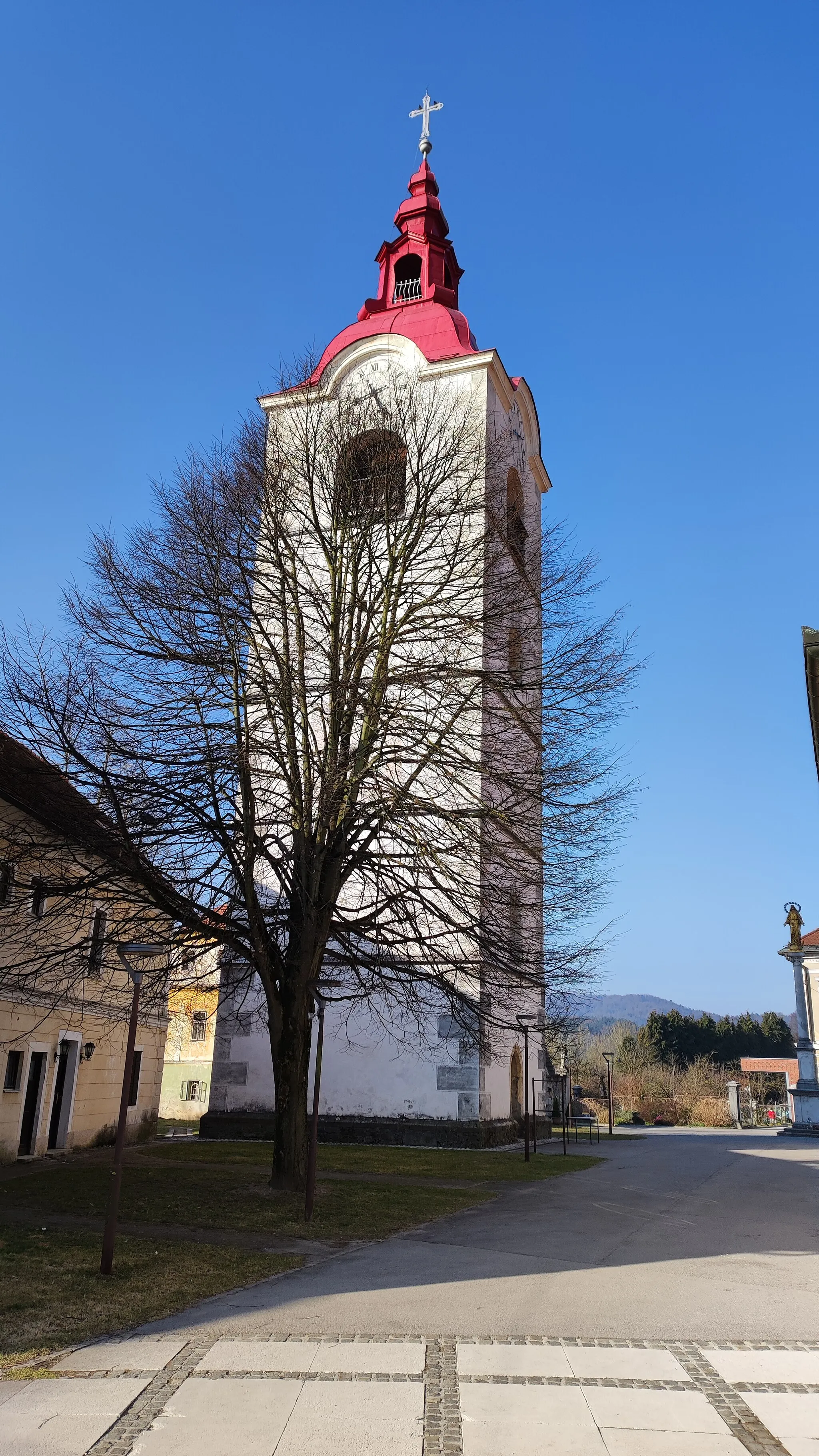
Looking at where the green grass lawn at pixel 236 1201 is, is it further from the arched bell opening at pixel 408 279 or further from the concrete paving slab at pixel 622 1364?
the arched bell opening at pixel 408 279

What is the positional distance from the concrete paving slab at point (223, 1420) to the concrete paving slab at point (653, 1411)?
1.63m

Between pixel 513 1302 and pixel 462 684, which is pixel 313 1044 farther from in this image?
pixel 513 1302

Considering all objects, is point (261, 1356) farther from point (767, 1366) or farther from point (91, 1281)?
point (767, 1366)

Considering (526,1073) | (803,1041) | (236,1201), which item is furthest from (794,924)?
(236,1201)

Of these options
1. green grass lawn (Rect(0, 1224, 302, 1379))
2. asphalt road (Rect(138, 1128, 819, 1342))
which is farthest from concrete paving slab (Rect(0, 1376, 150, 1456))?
asphalt road (Rect(138, 1128, 819, 1342))

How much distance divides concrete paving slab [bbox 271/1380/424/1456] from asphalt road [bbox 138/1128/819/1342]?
119 centimetres

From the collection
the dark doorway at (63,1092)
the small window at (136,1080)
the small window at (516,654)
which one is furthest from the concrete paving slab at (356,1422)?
the small window at (136,1080)

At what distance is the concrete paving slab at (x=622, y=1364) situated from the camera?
6.11 meters

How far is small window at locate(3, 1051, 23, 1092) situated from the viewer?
17781 mm

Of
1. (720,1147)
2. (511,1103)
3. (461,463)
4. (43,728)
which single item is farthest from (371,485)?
(720,1147)

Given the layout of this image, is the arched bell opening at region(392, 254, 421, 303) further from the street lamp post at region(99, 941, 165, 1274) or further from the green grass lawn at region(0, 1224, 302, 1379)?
the green grass lawn at region(0, 1224, 302, 1379)

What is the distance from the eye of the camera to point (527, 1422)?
17.5 feet

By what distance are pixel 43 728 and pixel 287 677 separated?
325cm

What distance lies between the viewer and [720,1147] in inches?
1162
